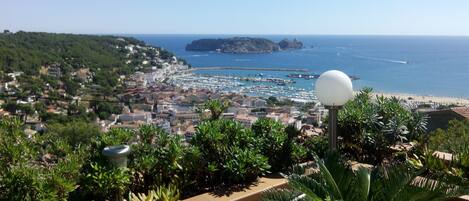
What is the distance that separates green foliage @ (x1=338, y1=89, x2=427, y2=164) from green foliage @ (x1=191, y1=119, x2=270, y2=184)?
1.18 meters

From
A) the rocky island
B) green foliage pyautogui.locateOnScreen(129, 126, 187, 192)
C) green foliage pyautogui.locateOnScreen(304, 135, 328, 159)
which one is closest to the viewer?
green foliage pyautogui.locateOnScreen(129, 126, 187, 192)

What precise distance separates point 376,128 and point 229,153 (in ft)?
5.38

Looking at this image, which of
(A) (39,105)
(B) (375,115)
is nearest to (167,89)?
(A) (39,105)

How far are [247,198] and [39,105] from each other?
33272 millimetres

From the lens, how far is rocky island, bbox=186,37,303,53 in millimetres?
126625

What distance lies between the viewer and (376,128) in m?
3.96

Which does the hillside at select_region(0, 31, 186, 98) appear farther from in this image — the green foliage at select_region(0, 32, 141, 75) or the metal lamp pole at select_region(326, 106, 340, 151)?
the metal lamp pole at select_region(326, 106, 340, 151)

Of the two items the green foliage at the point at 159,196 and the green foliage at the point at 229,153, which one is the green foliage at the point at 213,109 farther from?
the green foliage at the point at 159,196

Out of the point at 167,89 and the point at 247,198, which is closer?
the point at 247,198

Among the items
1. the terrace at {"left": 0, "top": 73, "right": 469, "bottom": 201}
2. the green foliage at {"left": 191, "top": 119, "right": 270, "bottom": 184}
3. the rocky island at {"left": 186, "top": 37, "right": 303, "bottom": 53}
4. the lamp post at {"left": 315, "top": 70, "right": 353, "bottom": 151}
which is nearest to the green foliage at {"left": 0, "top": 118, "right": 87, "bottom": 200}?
the terrace at {"left": 0, "top": 73, "right": 469, "bottom": 201}

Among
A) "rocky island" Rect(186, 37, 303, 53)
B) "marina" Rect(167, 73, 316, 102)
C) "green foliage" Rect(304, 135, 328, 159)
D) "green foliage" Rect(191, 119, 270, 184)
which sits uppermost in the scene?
"green foliage" Rect(191, 119, 270, 184)

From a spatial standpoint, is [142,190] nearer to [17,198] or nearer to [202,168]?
[202,168]

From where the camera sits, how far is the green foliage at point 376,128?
3.92 meters

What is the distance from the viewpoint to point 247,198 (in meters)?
2.78
